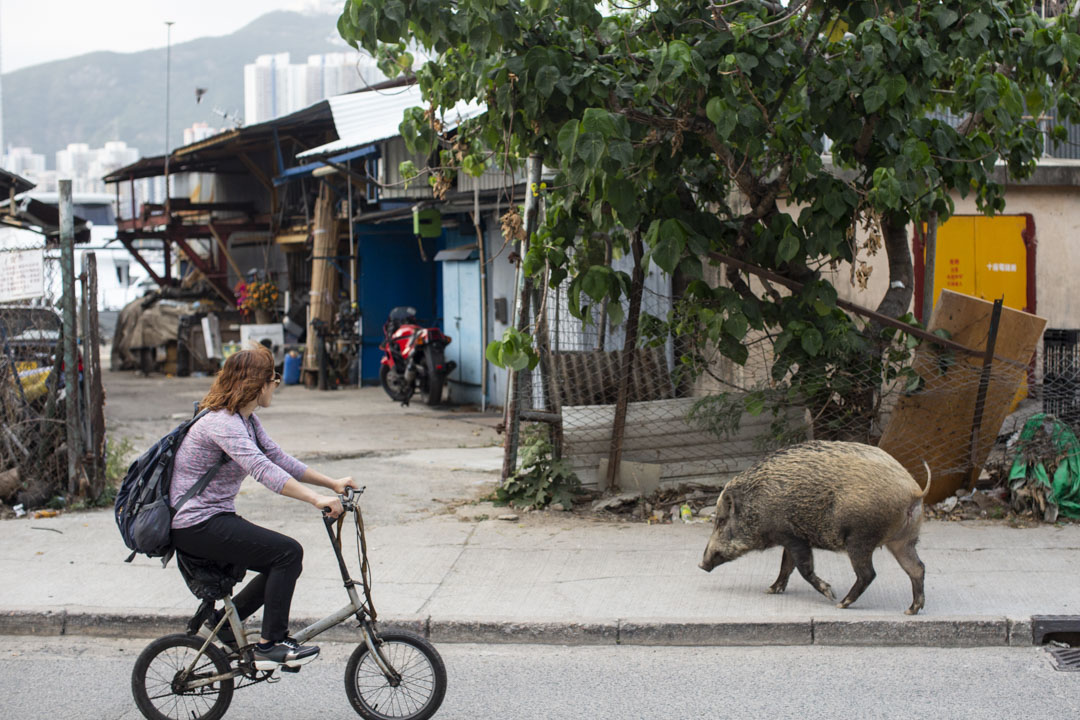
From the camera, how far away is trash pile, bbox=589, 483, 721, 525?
834cm

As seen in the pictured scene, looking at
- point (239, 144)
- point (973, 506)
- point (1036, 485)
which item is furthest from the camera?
point (239, 144)

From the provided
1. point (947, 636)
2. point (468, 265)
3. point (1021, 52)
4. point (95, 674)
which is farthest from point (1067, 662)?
point (468, 265)

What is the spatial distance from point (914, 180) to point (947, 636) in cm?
311

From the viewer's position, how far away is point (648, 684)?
17.3 ft

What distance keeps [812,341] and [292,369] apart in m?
14.4

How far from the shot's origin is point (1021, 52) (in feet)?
24.3

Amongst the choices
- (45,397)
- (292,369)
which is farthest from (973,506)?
(292,369)

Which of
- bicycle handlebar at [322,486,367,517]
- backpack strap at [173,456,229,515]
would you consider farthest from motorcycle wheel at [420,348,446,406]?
bicycle handlebar at [322,486,367,517]

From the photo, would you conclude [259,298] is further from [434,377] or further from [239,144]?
[434,377]

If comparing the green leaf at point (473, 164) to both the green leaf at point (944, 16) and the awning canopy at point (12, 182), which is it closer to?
the green leaf at point (944, 16)

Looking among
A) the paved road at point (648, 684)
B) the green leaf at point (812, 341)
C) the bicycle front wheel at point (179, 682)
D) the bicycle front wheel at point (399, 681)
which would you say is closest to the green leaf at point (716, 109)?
the green leaf at point (812, 341)

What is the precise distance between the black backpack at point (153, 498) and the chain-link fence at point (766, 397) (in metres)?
3.76

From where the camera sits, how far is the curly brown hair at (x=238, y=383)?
15.0ft

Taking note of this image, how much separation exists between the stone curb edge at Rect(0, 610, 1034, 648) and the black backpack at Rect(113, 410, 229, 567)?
1.79 m
